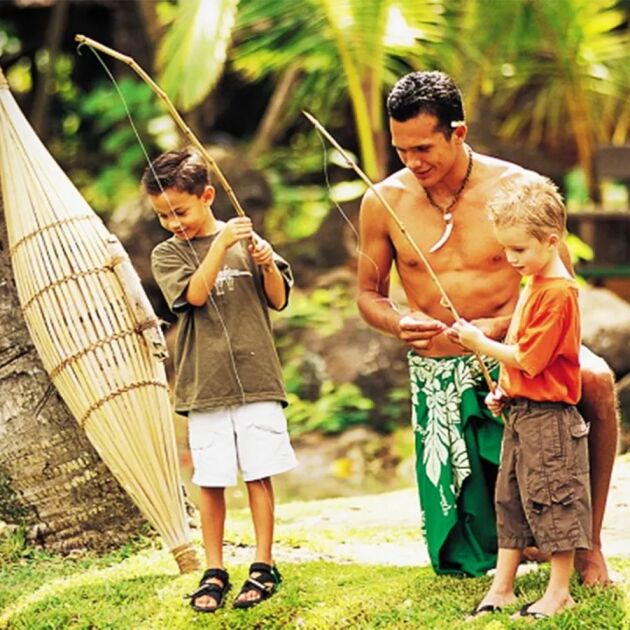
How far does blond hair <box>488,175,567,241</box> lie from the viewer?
4.29 metres

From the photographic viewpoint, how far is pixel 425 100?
4.71 m

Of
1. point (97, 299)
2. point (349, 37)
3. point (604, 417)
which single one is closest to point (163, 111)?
point (349, 37)

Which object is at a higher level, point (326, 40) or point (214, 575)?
point (326, 40)

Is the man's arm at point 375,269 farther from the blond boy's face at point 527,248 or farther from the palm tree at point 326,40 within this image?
the palm tree at point 326,40

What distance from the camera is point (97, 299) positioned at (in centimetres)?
530

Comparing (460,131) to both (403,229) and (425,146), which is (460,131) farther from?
(403,229)

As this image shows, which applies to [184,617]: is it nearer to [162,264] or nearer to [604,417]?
[162,264]

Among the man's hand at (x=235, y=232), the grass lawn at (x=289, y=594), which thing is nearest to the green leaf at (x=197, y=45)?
the grass lawn at (x=289, y=594)

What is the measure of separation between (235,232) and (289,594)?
1.18 meters

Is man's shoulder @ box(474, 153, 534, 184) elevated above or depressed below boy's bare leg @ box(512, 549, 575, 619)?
above

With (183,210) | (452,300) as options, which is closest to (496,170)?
(452,300)

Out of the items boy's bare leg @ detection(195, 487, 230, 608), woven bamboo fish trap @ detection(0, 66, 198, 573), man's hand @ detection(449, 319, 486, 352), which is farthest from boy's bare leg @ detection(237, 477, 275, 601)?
man's hand @ detection(449, 319, 486, 352)

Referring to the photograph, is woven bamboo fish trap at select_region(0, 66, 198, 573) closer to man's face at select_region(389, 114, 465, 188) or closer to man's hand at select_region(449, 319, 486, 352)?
man's face at select_region(389, 114, 465, 188)

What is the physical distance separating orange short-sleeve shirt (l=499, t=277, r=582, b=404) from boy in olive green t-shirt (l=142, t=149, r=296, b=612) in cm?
87
